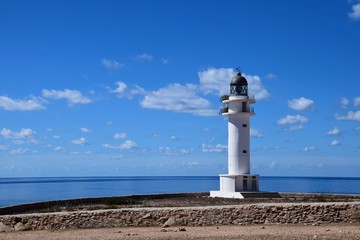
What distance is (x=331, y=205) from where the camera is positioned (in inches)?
615

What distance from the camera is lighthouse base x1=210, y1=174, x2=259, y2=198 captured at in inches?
1140

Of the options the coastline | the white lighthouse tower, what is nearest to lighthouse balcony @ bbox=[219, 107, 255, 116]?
the white lighthouse tower

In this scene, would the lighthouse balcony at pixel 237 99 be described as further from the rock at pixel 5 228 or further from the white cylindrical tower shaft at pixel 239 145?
the rock at pixel 5 228

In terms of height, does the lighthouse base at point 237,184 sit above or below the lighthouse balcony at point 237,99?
below

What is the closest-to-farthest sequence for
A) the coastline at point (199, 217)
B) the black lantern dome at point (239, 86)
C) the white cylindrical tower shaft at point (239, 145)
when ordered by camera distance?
the coastline at point (199, 217) < the white cylindrical tower shaft at point (239, 145) < the black lantern dome at point (239, 86)

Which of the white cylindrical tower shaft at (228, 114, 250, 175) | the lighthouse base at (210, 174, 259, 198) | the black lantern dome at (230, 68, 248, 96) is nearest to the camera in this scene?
the lighthouse base at (210, 174, 259, 198)

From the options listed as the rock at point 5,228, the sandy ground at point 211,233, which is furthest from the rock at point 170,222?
the rock at point 5,228

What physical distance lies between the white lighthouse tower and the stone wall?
13.1m

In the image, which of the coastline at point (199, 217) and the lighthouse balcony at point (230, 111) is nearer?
the coastline at point (199, 217)

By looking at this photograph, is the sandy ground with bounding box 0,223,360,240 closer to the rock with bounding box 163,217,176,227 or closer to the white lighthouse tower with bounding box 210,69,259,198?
the rock with bounding box 163,217,176,227

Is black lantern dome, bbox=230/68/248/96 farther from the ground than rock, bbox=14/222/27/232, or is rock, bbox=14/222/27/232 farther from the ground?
black lantern dome, bbox=230/68/248/96

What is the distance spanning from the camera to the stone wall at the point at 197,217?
15.6 m

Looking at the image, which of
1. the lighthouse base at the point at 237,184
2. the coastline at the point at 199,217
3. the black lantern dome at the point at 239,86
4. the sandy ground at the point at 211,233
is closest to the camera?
the sandy ground at the point at 211,233

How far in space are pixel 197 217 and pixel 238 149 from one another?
14.0m
